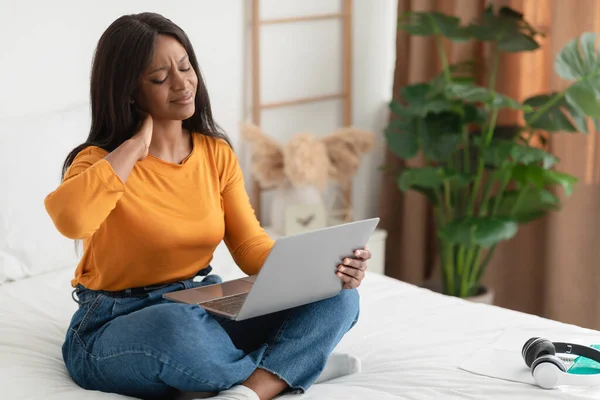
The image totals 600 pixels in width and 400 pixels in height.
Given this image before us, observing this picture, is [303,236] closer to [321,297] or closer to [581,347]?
[321,297]

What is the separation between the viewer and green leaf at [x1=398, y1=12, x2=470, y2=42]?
274cm

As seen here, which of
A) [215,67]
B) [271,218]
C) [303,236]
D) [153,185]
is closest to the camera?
[303,236]

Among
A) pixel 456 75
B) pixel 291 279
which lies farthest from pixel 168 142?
pixel 456 75

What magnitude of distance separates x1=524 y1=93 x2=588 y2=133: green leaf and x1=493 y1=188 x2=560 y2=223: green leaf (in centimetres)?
22

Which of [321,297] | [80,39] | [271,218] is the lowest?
[271,218]

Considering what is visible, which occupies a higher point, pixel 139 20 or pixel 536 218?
pixel 139 20

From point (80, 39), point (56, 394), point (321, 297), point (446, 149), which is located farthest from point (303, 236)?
point (446, 149)

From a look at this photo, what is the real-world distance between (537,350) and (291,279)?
1.67 feet

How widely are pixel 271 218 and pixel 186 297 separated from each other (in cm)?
138

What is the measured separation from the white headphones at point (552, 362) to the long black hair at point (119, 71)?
0.89m

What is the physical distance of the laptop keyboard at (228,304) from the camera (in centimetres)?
151

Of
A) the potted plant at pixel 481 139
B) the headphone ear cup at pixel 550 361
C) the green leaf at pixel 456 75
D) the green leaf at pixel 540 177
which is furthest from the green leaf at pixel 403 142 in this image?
the headphone ear cup at pixel 550 361

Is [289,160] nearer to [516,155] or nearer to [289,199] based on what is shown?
[289,199]

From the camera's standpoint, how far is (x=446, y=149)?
281 centimetres
